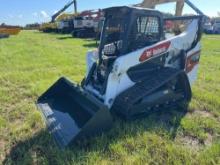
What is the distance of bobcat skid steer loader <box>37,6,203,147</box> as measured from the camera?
4312 mm

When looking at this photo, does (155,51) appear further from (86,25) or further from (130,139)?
(86,25)

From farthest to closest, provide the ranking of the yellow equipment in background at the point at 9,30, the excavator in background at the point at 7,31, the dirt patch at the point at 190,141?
the yellow equipment in background at the point at 9,30, the excavator in background at the point at 7,31, the dirt patch at the point at 190,141

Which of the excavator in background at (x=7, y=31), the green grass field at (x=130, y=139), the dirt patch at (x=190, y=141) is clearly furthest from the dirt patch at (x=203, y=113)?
the excavator in background at (x=7, y=31)

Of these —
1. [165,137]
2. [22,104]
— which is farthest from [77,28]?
[165,137]


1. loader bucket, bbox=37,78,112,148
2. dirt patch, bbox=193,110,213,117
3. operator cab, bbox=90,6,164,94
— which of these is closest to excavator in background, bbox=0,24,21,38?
loader bucket, bbox=37,78,112,148

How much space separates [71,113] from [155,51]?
5.73ft

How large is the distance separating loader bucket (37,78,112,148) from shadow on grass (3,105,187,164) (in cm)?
11

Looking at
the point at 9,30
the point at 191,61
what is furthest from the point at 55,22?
the point at 191,61

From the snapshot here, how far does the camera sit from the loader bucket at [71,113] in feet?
12.5

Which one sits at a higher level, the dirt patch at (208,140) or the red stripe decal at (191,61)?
the red stripe decal at (191,61)

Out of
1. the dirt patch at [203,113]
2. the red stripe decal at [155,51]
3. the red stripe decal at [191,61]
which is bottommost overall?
the dirt patch at [203,113]

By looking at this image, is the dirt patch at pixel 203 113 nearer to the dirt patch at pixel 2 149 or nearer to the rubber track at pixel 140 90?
the rubber track at pixel 140 90

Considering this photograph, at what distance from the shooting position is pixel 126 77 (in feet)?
15.0

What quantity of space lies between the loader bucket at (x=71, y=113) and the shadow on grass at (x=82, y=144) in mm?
113
